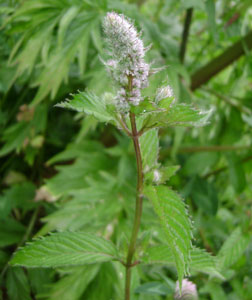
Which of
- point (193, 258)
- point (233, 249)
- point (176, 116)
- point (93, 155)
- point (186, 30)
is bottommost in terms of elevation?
point (233, 249)

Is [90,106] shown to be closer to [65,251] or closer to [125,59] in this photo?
[125,59]

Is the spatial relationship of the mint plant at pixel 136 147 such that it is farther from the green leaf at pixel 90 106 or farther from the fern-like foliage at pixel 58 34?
the fern-like foliage at pixel 58 34

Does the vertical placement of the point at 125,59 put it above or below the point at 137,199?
above

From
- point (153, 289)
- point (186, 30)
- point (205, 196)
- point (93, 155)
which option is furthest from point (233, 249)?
point (186, 30)

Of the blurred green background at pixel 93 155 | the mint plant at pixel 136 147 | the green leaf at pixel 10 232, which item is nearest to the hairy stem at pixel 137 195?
the mint plant at pixel 136 147

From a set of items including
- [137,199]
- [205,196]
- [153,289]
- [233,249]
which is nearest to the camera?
[137,199]

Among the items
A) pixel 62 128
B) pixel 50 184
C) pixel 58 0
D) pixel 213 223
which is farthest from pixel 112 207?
pixel 58 0

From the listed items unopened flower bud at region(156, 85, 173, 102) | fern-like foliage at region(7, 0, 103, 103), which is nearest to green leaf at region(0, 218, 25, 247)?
fern-like foliage at region(7, 0, 103, 103)

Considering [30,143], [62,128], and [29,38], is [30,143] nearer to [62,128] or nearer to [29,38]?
[62,128]
